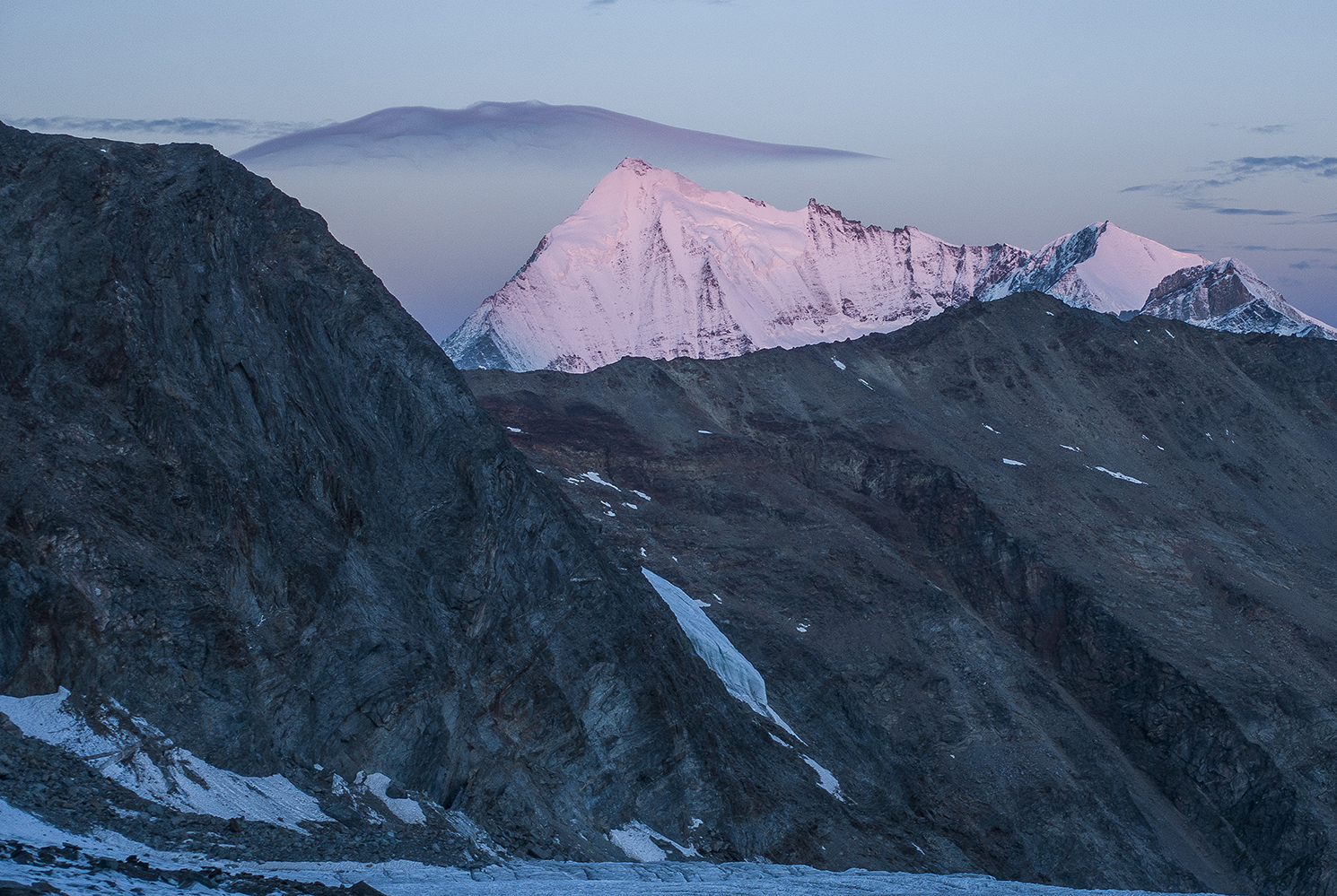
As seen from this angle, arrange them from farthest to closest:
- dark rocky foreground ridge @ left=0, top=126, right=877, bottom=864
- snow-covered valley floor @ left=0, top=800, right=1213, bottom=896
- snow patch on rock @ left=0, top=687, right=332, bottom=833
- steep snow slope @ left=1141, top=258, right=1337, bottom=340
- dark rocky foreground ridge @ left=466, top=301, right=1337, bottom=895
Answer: steep snow slope @ left=1141, top=258, right=1337, bottom=340, dark rocky foreground ridge @ left=466, top=301, right=1337, bottom=895, dark rocky foreground ridge @ left=0, top=126, right=877, bottom=864, snow patch on rock @ left=0, top=687, right=332, bottom=833, snow-covered valley floor @ left=0, top=800, right=1213, bottom=896

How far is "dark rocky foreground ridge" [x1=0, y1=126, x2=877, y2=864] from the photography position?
66.7 ft

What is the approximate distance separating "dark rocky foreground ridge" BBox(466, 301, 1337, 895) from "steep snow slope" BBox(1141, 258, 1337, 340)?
99356 mm

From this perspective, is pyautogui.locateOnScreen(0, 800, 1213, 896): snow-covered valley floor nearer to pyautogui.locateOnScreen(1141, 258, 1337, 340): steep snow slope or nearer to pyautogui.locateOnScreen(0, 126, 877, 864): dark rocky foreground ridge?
pyautogui.locateOnScreen(0, 126, 877, 864): dark rocky foreground ridge

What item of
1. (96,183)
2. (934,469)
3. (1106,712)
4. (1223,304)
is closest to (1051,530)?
(934,469)

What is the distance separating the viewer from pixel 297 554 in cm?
2436

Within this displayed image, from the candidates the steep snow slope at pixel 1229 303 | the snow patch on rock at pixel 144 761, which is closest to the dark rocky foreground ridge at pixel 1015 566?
the snow patch on rock at pixel 144 761

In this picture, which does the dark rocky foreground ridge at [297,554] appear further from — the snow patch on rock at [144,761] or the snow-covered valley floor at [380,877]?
the snow-covered valley floor at [380,877]

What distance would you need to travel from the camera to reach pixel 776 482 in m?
61.9

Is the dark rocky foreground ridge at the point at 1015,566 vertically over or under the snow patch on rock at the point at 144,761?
under

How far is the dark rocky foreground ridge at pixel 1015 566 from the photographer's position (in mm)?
46250

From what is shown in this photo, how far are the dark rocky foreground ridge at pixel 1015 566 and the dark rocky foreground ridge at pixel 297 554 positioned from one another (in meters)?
11.0

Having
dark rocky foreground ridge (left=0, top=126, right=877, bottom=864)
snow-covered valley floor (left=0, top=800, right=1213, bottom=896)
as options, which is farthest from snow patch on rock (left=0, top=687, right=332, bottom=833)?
snow-covered valley floor (left=0, top=800, right=1213, bottom=896)

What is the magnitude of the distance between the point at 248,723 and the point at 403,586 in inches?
268

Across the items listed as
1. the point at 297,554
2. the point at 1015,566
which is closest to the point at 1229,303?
the point at 1015,566
